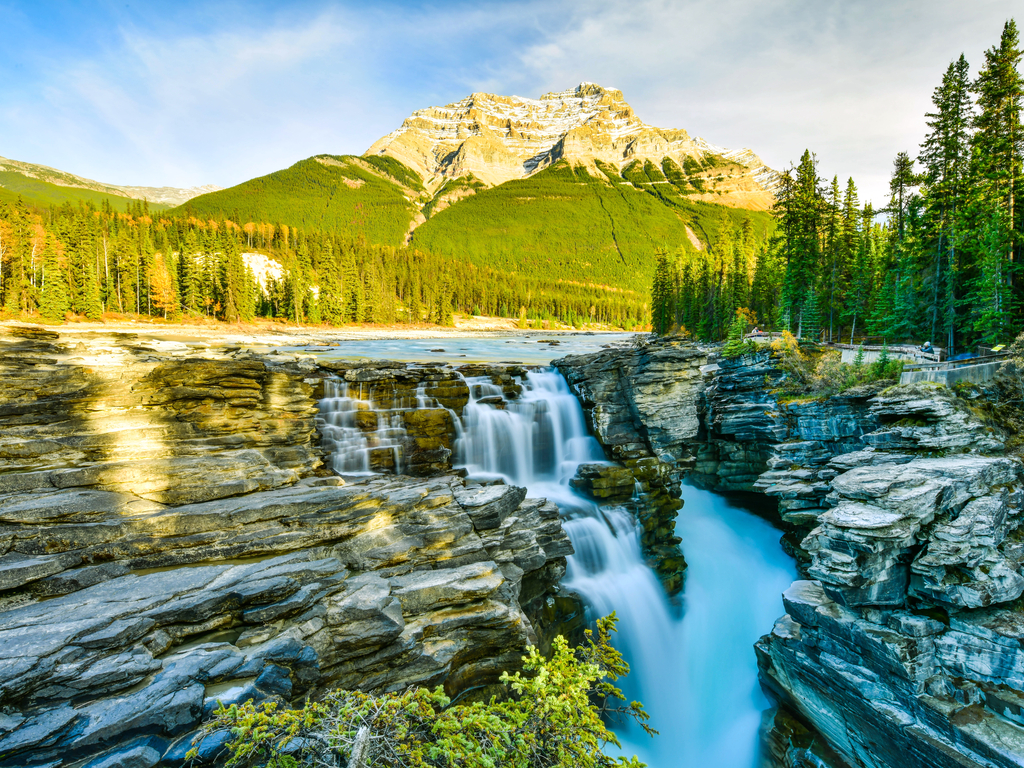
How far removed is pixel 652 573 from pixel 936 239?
2754 centimetres

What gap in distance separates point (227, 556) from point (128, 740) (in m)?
4.33

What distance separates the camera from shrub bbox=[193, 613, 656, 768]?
14.4ft

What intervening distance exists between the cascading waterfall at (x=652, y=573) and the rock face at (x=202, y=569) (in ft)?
9.66

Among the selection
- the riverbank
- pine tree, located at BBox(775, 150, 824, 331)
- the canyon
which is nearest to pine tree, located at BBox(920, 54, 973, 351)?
pine tree, located at BBox(775, 150, 824, 331)

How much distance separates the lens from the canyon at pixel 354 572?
7.26 metres

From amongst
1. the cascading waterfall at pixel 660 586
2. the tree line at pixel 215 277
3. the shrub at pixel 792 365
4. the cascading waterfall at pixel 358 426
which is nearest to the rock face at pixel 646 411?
the cascading waterfall at pixel 660 586

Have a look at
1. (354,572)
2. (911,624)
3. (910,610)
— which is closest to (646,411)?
(910,610)

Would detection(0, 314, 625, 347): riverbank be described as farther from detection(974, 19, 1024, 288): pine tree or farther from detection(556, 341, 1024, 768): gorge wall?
detection(974, 19, 1024, 288): pine tree

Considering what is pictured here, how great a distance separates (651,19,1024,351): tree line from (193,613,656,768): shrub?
27349 millimetres

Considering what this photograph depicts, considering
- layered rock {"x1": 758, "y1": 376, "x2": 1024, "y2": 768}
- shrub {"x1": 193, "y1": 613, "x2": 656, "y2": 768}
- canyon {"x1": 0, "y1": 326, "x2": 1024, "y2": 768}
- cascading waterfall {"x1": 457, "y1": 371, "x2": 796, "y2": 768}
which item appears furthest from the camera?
cascading waterfall {"x1": 457, "y1": 371, "x2": 796, "y2": 768}

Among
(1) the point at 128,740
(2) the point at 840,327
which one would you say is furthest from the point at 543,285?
(1) the point at 128,740

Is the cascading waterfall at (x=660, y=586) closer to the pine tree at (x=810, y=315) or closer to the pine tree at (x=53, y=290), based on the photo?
the pine tree at (x=810, y=315)

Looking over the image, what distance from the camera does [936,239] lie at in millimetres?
26281

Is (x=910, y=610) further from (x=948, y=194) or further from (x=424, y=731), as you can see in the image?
(x=948, y=194)
